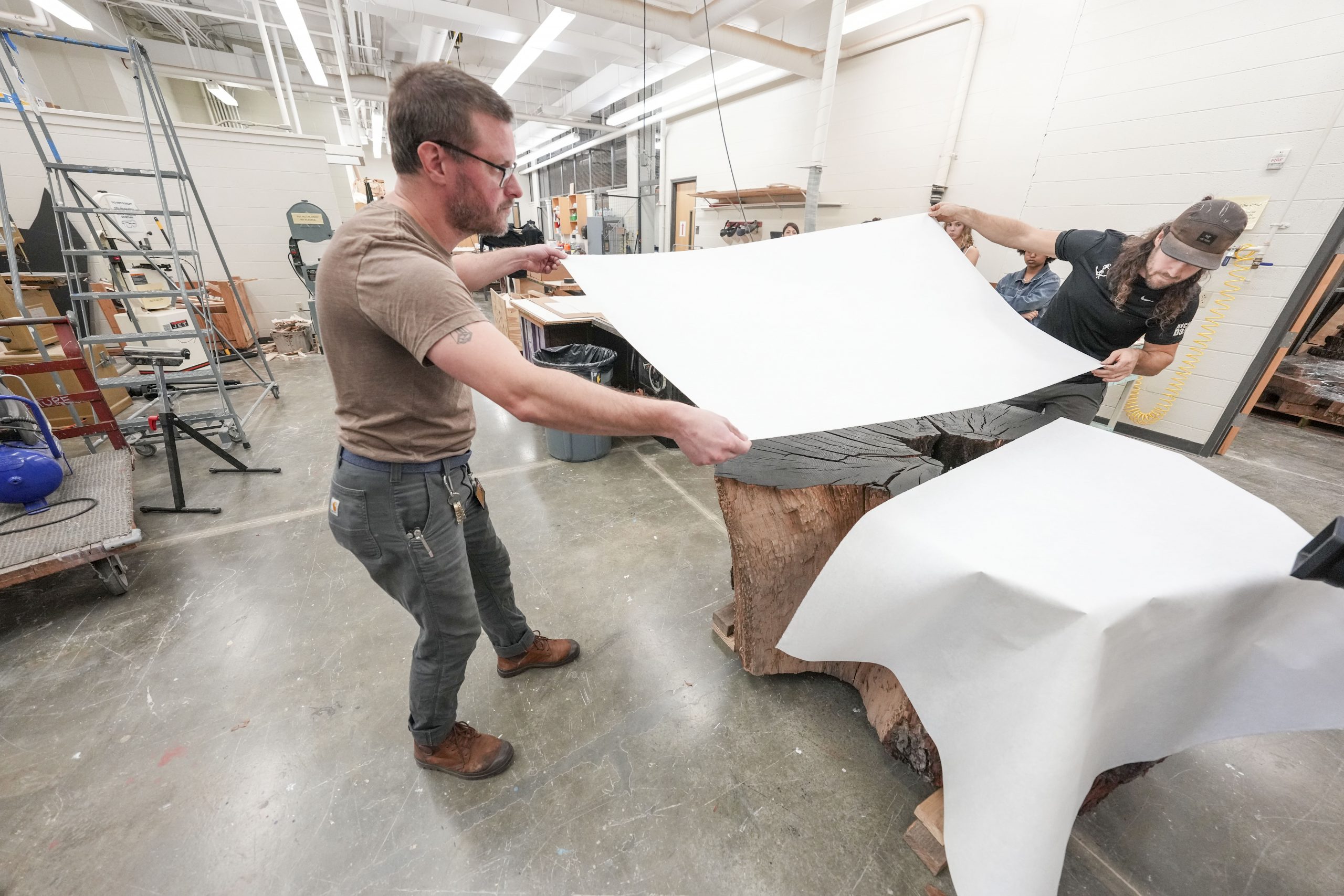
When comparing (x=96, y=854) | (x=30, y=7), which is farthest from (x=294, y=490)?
(x=30, y=7)

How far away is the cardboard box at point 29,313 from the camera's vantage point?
2953 millimetres

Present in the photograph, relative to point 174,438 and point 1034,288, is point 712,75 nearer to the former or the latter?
point 1034,288

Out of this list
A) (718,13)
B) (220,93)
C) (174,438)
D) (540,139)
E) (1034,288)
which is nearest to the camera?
(174,438)

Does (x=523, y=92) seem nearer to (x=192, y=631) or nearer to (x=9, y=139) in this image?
(x=9, y=139)

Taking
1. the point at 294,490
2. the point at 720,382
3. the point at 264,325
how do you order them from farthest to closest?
the point at 264,325, the point at 294,490, the point at 720,382

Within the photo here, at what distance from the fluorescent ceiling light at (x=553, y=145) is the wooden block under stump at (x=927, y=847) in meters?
10.3

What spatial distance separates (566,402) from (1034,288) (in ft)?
10.7

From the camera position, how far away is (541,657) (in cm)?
→ 148

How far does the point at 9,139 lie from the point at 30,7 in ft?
6.95

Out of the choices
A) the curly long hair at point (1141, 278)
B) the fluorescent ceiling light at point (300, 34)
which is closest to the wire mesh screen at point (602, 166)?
the fluorescent ceiling light at point (300, 34)

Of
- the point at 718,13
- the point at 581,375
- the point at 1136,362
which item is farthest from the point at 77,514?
the point at 718,13

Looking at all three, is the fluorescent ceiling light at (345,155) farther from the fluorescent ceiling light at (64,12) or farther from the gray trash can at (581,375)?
the gray trash can at (581,375)

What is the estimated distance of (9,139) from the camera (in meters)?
4.19

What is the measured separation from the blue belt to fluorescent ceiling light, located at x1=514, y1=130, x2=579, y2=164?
31.5 feet
